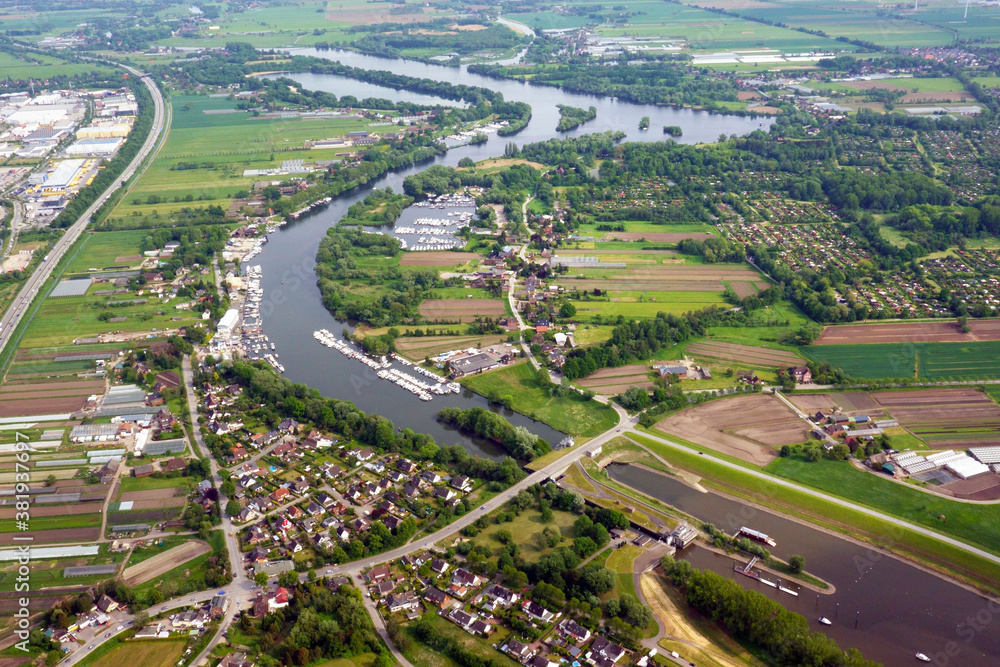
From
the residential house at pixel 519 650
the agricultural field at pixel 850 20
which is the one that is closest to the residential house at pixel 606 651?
the residential house at pixel 519 650

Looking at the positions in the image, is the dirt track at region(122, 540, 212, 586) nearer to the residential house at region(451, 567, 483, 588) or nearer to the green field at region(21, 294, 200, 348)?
the residential house at region(451, 567, 483, 588)

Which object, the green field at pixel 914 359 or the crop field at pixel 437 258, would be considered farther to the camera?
the crop field at pixel 437 258

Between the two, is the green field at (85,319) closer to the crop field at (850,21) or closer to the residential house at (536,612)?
the residential house at (536,612)

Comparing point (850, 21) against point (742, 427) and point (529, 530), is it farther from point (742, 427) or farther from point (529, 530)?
point (529, 530)

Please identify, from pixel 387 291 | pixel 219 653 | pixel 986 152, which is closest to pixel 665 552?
pixel 219 653

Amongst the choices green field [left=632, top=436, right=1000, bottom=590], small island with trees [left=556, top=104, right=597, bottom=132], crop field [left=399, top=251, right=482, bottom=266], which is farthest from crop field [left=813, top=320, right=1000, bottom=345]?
small island with trees [left=556, top=104, right=597, bottom=132]

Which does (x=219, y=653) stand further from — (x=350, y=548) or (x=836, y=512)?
(x=836, y=512)
